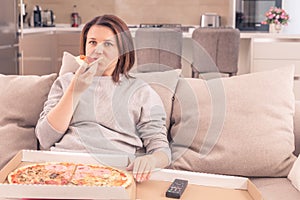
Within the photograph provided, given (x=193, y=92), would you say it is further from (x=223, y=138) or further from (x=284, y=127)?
(x=284, y=127)

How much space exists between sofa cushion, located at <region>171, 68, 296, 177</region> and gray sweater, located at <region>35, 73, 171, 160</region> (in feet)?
0.62

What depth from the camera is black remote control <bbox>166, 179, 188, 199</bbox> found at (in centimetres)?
→ 123

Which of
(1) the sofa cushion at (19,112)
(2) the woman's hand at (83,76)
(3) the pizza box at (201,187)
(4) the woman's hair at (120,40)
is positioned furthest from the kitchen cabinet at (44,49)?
(3) the pizza box at (201,187)

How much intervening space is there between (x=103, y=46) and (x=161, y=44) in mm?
2515

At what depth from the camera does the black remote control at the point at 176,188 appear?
4.04 ft

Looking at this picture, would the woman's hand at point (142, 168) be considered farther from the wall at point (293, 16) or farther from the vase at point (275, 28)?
the wall at point (293, 16)

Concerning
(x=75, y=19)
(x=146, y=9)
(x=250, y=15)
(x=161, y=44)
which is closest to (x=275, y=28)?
(x=250, y=15)

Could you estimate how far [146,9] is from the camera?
6.04 metres

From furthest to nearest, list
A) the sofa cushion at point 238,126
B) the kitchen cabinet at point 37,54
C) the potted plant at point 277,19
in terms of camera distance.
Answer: the potted plant at point 277,19, the kitchen cabinet at point 37,54, the sofa cushion at point 238,126

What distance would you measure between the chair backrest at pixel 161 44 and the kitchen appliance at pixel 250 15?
1.94 m

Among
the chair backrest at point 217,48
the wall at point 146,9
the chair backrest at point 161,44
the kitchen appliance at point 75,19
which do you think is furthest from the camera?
the kitchen appliance at point 75,19

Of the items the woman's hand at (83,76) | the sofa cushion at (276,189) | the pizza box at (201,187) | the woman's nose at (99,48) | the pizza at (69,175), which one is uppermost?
the woman's nose at (99,48)

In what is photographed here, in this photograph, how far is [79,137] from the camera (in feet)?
5.75

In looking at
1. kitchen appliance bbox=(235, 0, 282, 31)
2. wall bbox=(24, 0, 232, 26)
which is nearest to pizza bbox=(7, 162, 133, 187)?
wall bbox=(24, 0, 232, 26)
